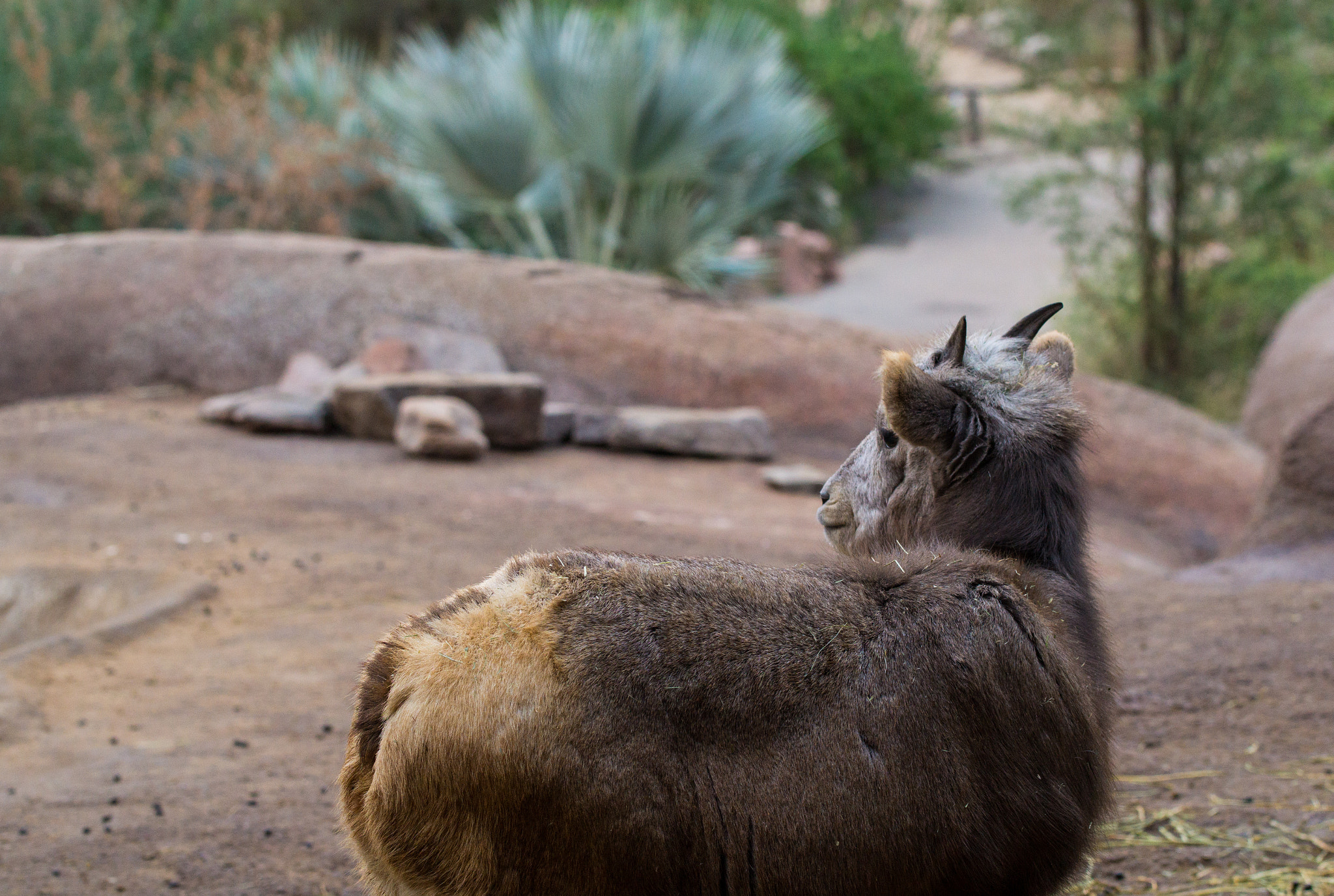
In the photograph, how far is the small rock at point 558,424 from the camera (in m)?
9.80

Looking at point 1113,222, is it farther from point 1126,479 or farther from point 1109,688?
point 1109,688

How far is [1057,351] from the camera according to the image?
3.11 meters

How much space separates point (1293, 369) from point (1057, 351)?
8.15 meters

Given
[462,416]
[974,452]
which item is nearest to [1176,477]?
[462,416]

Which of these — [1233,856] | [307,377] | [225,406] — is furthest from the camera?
[307,377]

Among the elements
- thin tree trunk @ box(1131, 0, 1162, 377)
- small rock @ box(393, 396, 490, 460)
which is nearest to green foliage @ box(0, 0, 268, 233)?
small rock @ box(393, 396, 490, 460)

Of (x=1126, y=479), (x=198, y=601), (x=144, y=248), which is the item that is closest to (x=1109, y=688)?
(x=198, y=601)

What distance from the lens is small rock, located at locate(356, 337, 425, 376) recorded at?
1045 centimetres

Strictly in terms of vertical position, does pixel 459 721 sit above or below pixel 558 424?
above

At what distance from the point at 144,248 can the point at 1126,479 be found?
30.7ft

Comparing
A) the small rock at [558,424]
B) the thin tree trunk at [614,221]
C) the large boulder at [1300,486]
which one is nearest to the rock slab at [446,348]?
the small rock at [558,424]

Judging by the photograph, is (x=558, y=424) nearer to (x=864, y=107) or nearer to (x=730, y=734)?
(x=730, y=734)

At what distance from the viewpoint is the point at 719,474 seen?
30.7 feet

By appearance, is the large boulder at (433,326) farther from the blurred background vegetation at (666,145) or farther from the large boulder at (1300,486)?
the blurred background vegetation at (666,145)
